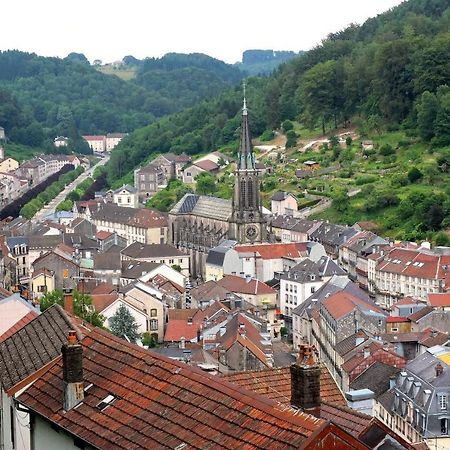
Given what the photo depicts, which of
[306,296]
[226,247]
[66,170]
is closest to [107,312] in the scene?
[306,296]

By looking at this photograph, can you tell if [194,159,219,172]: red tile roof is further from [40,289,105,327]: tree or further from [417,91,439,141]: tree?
[40,289,105,327]: tree

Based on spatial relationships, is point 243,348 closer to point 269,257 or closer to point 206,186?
point 269,257

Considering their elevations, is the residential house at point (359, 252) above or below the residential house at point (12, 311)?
below

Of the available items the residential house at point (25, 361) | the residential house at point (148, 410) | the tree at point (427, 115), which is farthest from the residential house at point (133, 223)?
the residential house at point (148, 410)

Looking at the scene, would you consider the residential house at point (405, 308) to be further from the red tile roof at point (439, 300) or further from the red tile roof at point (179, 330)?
the red tile roof at point (179, 330)

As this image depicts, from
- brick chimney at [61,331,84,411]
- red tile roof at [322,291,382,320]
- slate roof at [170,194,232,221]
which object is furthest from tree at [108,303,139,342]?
brick chimney at [61,331,84,411]

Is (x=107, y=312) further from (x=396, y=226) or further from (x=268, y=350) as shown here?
(x=396, y=226)
